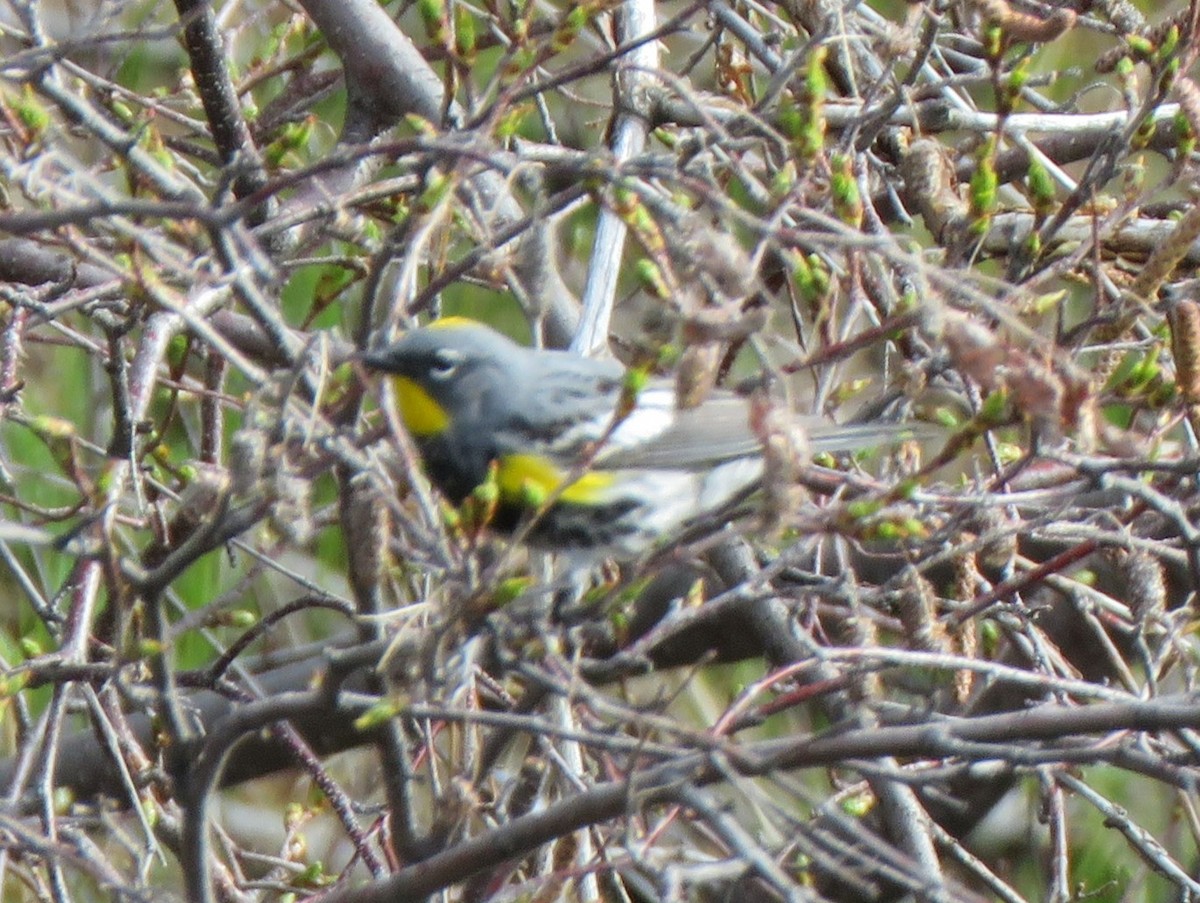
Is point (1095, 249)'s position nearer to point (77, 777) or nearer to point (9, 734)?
point (77, 777)

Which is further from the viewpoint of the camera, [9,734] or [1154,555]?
[9,734]

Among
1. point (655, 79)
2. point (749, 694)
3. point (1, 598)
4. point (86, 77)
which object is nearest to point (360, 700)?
point (749, 694)

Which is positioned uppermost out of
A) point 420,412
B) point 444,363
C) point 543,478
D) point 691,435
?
point 444,363

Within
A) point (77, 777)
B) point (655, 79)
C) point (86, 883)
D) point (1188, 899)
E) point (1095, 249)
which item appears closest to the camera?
point (1095, 249)

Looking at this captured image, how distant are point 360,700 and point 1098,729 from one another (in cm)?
84

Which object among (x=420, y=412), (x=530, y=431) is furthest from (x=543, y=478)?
(x=420, y=412)

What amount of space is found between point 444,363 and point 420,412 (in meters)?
0.18

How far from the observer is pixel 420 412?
9.86 ft

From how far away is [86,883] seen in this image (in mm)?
4617

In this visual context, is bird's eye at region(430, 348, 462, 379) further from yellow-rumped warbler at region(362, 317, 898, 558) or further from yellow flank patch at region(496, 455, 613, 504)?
yellow flank patch at region(496, 455, 613, 504)

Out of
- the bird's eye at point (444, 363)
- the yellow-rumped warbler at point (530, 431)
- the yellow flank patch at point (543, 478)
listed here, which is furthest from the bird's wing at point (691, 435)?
the bird's eye at point (444, 363)

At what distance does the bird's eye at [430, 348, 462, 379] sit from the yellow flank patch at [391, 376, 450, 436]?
0.31 ft

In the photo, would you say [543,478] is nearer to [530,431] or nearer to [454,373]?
[530,431]

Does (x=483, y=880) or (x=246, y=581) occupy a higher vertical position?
(x=246, y=581)
